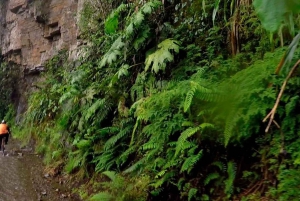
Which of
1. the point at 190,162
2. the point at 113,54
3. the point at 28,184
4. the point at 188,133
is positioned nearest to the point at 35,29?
the point at 113,54

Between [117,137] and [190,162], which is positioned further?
[117,137]

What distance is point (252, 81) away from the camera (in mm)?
3627

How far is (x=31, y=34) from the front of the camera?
15.8 metres

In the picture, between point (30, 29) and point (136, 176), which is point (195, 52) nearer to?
point (136, 176)

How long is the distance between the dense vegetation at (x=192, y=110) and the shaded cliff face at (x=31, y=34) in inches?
Result: 246

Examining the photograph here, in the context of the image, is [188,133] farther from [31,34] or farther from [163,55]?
[31,34]

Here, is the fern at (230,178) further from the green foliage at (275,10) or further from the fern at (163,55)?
the green foliage at (275,10)

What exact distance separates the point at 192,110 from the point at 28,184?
12.6 feet

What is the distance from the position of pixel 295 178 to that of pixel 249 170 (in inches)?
26.0

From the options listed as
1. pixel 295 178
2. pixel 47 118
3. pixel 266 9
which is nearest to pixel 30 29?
pixel 47 118

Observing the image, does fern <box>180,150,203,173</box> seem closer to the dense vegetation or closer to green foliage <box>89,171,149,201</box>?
the dense vegetation

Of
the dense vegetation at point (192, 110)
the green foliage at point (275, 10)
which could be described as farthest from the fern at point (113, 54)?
the green foliage at point (275, 10)

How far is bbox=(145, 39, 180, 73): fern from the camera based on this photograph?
17.5 ft

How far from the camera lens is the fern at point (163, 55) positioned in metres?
5.34
